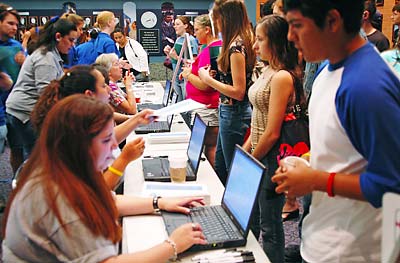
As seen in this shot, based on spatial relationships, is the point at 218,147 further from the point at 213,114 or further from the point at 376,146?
the point at 376,146

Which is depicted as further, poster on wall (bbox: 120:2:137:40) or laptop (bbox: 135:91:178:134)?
poster on wall (bbox: 120:2:137:40)

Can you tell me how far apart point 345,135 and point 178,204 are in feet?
2.54

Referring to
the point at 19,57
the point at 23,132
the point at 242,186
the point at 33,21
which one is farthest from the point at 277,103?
the point at 33,21

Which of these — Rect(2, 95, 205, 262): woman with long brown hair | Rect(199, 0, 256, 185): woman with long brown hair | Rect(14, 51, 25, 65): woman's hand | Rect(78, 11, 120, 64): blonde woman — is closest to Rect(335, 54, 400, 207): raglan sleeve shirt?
Rect(2, 95, 205, 262): woman with long brown hair

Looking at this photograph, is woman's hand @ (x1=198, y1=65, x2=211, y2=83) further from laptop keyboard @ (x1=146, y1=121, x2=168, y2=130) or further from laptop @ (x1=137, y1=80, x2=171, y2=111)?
laptop @ (x1=137, y1=80, x2=171, y2=111)

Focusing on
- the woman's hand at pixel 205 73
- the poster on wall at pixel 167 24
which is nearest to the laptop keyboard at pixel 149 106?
the woman's hand at pixel 205 73

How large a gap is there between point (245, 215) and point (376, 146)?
569mm

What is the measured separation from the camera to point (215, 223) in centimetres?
154

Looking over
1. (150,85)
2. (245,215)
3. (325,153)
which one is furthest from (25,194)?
(150,85)

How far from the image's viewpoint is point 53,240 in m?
1.08

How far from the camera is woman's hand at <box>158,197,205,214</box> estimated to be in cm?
163

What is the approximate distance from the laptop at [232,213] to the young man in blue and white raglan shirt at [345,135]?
0.24m

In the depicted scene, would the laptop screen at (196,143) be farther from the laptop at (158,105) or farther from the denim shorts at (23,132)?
the laptop at (158,105)

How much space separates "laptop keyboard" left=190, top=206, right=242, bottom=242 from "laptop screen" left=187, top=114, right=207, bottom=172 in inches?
19.8
